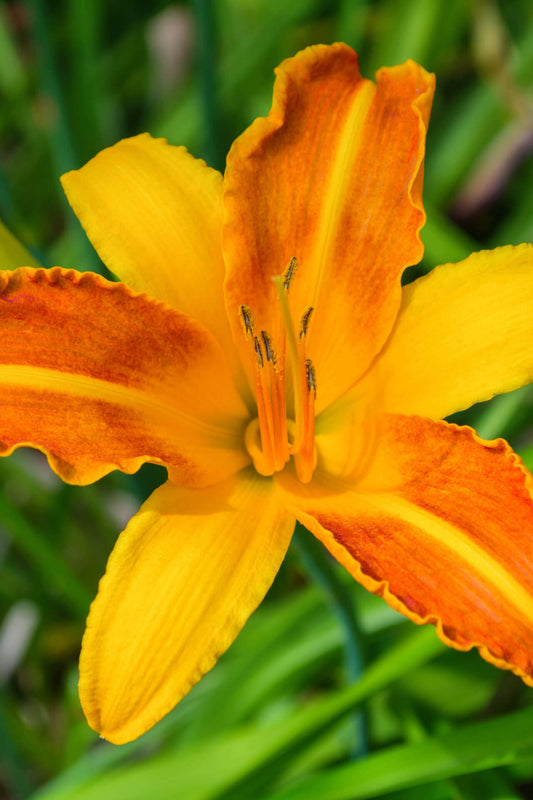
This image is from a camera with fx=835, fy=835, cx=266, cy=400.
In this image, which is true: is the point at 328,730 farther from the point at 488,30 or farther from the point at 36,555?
the point at 488,30

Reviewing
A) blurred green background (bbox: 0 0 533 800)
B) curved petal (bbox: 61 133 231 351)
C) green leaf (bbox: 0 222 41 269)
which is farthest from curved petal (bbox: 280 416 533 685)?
green leaf (bbox: 0 222 41 269)

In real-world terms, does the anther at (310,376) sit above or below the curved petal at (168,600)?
above

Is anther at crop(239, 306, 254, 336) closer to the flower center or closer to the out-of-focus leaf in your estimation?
the flower center

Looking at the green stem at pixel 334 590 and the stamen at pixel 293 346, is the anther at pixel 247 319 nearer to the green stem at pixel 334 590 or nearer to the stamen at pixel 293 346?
the stamen at pixel 293 346

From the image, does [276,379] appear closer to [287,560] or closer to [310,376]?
[310,376]

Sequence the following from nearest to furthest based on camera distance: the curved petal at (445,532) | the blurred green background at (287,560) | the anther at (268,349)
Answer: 1. the curved petal at (445,532)
2. the anther at (268,349)
3. the blurred green background at (287,560)

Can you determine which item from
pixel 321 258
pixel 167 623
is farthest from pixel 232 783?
pixel 321 258

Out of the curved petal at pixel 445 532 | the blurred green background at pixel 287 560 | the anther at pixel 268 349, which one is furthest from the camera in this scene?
the blurred green background at pixel 287 560

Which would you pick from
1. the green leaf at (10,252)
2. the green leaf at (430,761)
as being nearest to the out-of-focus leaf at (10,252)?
the green leaf at (10,252)
